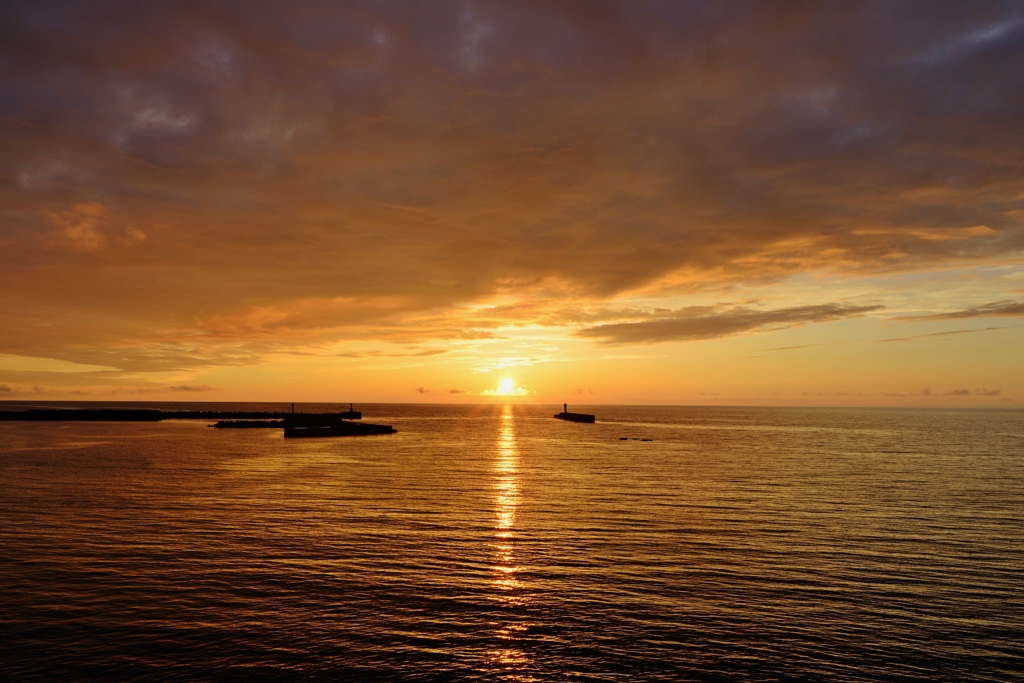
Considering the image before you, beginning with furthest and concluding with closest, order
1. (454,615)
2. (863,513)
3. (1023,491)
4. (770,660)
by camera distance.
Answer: (1023,491), (863,513), (454,615), (770,660)

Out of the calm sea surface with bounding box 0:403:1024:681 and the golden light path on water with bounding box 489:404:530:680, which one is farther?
the golden light path on water with bounding box 489:404:530:680

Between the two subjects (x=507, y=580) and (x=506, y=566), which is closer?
(x=507, y=580)

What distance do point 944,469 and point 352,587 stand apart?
80.1 m

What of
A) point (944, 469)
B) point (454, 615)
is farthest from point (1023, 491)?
point (454, 615)

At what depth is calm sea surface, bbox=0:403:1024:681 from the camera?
68.3 ft

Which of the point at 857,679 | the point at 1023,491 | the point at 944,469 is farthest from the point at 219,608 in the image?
the point at 944,469

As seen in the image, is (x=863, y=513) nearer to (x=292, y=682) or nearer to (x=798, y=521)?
(x=798, y=521)

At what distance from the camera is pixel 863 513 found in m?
46.8

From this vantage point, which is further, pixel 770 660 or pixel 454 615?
pixel 454 615

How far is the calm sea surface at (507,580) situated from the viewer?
20828 mm

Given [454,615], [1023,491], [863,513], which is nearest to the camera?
[454,615]

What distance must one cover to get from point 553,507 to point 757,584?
22330 mm

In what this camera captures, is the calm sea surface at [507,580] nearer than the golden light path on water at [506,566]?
Yes

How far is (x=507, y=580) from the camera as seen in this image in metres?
29.0
